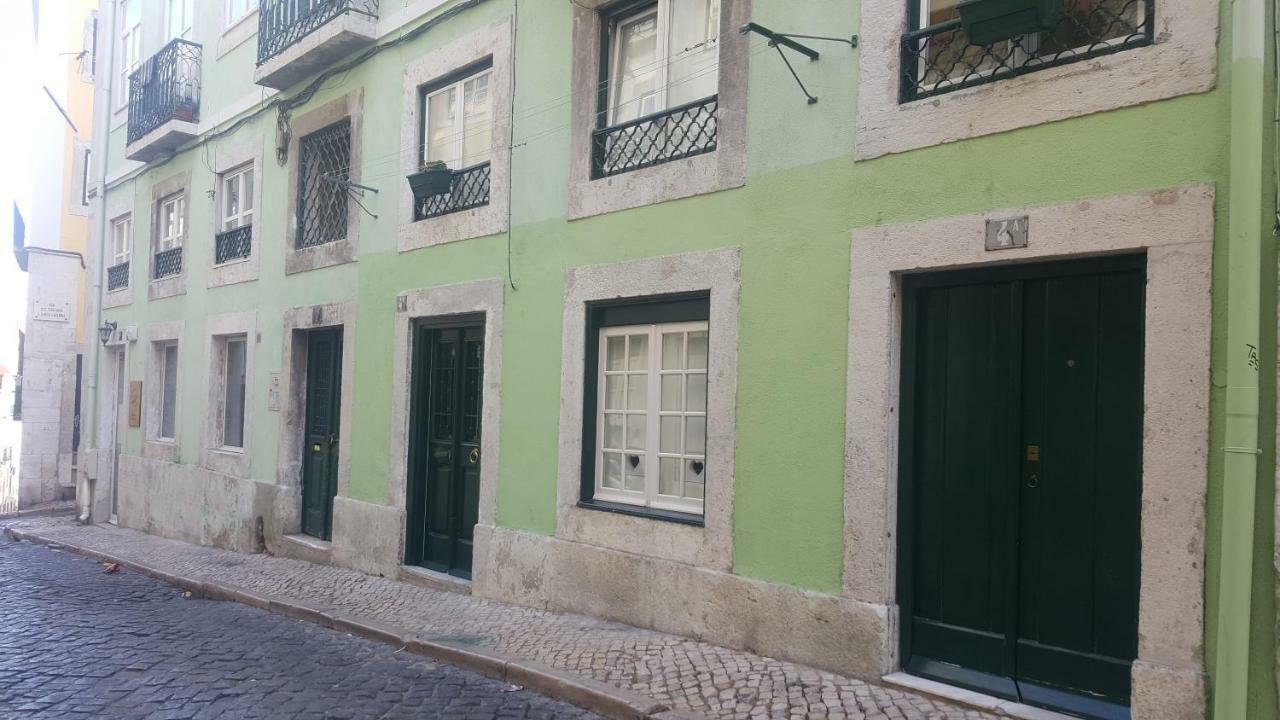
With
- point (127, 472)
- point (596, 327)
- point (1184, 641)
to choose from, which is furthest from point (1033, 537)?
point (127, 472)

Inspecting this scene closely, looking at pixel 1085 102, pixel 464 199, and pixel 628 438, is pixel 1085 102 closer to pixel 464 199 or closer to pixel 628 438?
pixel 628 438

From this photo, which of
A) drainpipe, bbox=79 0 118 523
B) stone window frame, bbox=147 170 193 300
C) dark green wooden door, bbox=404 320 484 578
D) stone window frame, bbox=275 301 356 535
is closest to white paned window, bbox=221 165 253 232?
stone window frame, bbox=147 170 193 300

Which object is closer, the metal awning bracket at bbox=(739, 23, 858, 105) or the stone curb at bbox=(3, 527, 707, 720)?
the stone curb at bbox=(3, 527, 707, 720)

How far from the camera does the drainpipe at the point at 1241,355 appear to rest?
13.1 feet

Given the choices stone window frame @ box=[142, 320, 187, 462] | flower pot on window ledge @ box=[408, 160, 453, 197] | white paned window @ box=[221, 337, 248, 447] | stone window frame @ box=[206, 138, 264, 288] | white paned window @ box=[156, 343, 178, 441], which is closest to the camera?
flower pot on window ledge @ box=[408, 160, 453, 197]

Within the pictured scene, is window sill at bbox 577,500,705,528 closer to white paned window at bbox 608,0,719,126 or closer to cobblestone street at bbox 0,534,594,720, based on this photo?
cobblestone street at bbox 0,534,594,720

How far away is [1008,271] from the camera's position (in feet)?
16.7

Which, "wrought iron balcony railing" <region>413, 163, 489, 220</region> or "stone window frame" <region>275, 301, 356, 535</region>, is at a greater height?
"wrought iron balcony railing" <region>413, 163, 489, 220</region>

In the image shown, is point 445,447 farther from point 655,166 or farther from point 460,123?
point 655,166

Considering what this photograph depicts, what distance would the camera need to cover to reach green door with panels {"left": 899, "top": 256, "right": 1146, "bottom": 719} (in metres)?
4.70

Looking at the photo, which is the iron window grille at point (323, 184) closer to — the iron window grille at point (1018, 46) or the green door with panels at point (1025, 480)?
the iron window grille at point (1018, 46)

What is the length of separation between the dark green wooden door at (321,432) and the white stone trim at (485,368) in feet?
5.23

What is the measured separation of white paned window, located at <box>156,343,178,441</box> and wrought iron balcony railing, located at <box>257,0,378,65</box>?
18.6 feet

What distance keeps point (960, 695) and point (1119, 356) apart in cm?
195
